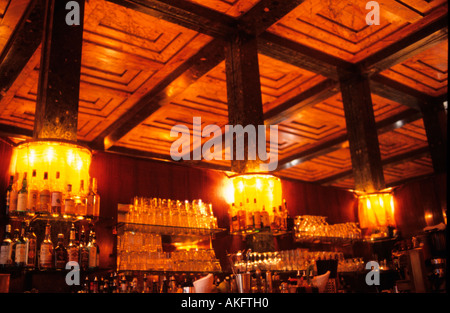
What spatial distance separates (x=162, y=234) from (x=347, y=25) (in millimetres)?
3476

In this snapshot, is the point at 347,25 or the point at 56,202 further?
the point at 347,25

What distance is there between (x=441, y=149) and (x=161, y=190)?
16.4ft

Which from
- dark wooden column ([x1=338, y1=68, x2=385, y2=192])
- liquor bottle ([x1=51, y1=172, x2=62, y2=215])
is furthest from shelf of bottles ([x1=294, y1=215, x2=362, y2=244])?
liquor bottle ([x1=51, y1=172, x2=62, y2=215])

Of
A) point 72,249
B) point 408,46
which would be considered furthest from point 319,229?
→ point 72,249

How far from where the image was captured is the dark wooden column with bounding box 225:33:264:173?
198 inches

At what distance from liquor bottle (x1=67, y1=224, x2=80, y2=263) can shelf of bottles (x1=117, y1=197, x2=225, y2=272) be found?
503 millimetres

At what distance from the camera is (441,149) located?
7.59 meters

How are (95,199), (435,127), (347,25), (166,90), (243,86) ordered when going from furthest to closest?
1. (435,127)
2. (166,90)
3. (347,25)
4. (243,86)
5. (95,199)

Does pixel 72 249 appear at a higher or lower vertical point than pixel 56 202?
lower

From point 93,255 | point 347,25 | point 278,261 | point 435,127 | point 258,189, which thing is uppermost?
point 347,25

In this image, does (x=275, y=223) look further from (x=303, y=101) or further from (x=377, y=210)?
(x=303, y=101)

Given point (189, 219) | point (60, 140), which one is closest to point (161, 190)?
point (189, 219)

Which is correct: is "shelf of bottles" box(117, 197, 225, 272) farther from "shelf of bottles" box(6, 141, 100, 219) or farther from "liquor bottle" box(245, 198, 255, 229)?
"shelf of bottles" box(6, 141, 100, 219)

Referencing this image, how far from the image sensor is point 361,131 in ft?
21.6
